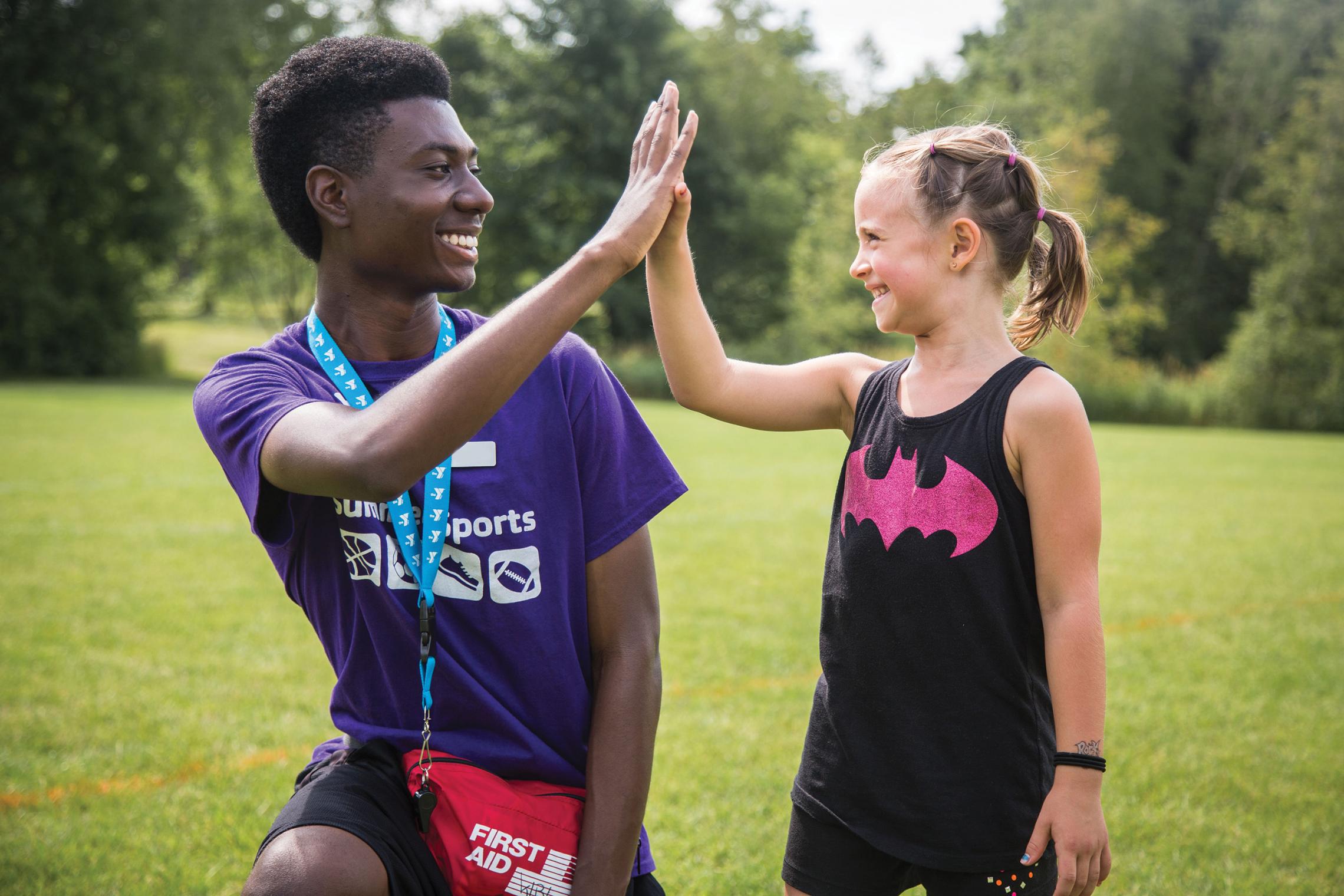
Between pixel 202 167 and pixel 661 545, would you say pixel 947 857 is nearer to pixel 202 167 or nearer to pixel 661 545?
pixel 661 545

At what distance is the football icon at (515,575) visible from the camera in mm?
2078

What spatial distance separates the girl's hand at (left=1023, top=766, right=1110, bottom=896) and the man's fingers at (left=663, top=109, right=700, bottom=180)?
4.15ft

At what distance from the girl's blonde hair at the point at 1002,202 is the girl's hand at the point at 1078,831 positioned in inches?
35.7

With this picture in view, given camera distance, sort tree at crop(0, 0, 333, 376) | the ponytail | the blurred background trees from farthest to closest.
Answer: the blurred background trees
tree at crop(0, 0, 333, 376)
the ponytail

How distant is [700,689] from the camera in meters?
5.76

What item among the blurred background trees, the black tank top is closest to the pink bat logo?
the black tank top

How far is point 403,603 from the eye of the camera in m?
2.08

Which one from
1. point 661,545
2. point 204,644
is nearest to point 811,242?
point 661,545

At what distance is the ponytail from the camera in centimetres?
224

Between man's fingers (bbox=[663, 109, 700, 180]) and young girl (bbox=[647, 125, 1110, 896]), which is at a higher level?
man's fingers (bbox=[663, 109, 700, 180])

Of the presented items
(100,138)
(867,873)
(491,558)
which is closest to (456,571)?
(491,558)

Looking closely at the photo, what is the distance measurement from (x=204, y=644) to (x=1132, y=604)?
244 inches

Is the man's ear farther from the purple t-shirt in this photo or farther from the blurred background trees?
the blurred background trees

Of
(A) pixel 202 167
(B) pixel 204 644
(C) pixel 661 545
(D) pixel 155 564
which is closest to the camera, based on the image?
(B) pixel 204 644
